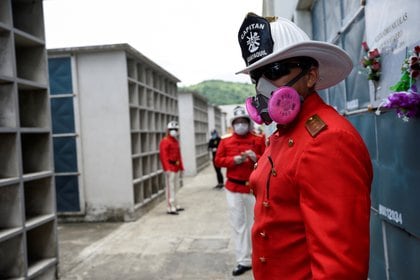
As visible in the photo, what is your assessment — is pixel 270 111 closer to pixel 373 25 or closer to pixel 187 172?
pixel 373 25

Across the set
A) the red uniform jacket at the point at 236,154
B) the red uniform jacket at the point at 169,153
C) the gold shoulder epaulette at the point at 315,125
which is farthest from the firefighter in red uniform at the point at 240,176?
the red uniform jacket at the point at 169,153

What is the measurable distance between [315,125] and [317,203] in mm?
A: 300

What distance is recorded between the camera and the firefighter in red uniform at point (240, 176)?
4.82 meters

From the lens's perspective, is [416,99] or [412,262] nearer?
[416,99]

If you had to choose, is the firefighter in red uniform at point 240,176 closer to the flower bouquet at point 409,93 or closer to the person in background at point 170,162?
the flower bouquet at point 409,93

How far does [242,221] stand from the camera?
4.86 metres

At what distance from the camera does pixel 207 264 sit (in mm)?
5172

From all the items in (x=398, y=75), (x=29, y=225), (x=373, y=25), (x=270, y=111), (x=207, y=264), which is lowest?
(x=207, y=264)

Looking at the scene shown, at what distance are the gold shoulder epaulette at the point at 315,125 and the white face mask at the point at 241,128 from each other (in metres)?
3.56

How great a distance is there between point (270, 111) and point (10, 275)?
137 inches

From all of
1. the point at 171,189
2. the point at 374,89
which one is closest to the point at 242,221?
the point at 374,89

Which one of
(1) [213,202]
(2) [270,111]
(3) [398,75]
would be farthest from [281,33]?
(1) [213,202]

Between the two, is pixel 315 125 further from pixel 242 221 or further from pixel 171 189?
pixel 171 189

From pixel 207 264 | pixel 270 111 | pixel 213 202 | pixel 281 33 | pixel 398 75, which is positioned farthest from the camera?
pixel 213 202
